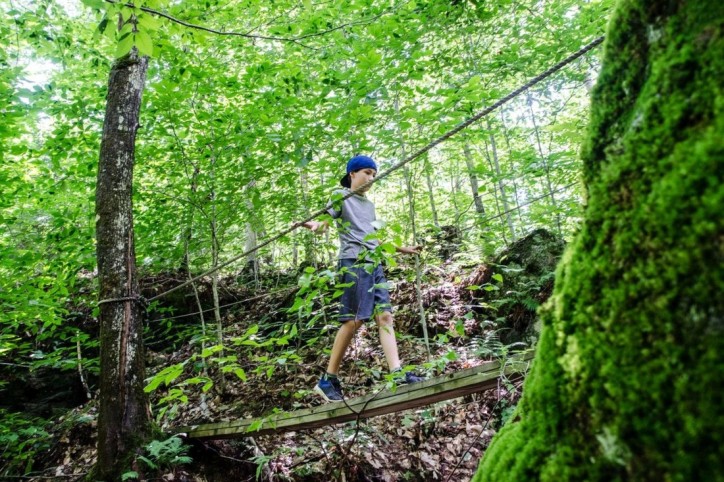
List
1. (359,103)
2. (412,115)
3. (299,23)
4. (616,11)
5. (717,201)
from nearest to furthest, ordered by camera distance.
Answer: (717,201) < (616,11) < (412,115) < (359,103) < (299,23)

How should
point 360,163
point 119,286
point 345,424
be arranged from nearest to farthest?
point 119,286 < point 360,163 < point 345,424

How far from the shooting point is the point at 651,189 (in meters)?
0.70

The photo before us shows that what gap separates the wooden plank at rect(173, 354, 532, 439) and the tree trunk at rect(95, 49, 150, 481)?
33.5 inches

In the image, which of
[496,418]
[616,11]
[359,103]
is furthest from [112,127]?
[496,418]

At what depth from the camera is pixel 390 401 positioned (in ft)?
10.4

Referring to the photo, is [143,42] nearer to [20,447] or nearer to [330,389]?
[330,389]

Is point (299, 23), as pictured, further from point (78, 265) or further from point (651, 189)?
point (651, 189)

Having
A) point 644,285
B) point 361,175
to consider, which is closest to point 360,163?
point 361,175

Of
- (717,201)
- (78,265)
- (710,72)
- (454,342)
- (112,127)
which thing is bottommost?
(454,342)

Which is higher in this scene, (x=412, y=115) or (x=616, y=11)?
(x=412, y=115)

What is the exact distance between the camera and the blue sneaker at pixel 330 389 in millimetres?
3660

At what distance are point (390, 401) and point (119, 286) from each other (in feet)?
9.32

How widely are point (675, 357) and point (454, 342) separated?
5062mm

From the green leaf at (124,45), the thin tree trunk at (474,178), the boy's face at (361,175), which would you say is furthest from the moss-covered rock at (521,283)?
the green leaf at (124,45)
